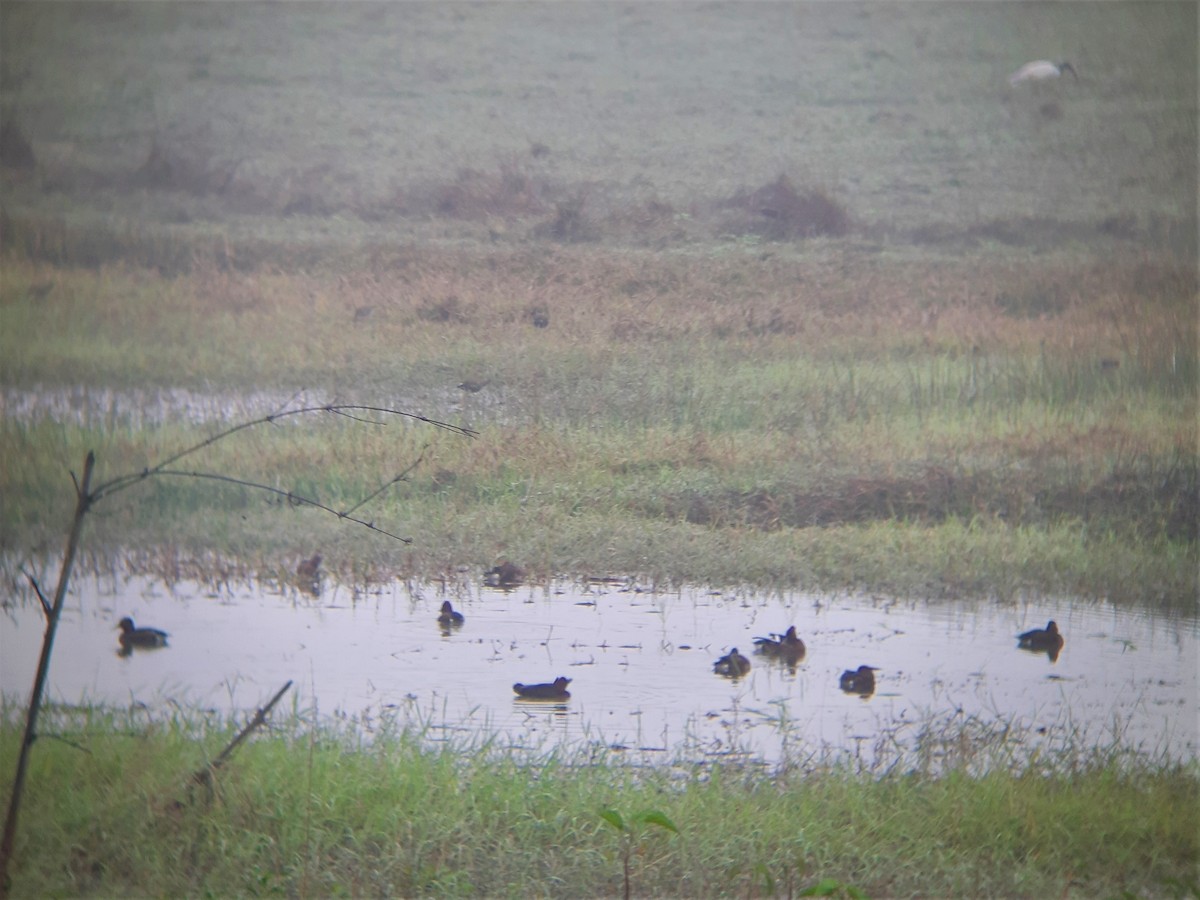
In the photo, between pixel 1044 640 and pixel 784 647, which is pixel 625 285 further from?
pixel 1044 640

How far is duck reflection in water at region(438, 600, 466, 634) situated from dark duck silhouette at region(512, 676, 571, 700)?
0.19 metres

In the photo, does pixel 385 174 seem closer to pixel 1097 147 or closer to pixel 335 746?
pixel 335 746

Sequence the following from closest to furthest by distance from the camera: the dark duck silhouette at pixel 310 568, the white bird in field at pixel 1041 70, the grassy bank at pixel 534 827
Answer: the grassy bank at pixel 534 827 < the dark duck silhouette at pixel 310 568 < the white bird in field at pixel 1041 70

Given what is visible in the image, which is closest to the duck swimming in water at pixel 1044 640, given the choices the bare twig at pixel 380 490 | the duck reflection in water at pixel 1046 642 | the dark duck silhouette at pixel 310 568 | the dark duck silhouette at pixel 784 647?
the duck reflection in water at pixel 1046 642

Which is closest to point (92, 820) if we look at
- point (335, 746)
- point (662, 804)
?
point (335, 746)

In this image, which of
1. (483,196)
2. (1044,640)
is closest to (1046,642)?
(1044,640)

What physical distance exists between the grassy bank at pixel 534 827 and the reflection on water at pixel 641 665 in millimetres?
79

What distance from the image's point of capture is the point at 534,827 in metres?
2.02

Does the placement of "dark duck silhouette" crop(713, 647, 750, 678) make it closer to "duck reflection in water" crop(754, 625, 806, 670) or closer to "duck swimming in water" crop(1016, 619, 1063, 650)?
"duck reflection in water" crop(754, 625, 806, 670)

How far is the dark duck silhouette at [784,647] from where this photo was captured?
2232mm

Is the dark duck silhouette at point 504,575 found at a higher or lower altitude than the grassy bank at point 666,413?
lower

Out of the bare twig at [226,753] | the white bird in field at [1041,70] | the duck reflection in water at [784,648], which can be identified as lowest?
the bare twig at [226,753]

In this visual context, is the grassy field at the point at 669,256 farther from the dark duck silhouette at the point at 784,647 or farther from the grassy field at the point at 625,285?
Answer: the dark duck silhouette at the point at 784,647

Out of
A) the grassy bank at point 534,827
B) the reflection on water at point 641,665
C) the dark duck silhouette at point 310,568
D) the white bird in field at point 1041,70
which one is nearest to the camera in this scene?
the grassy bank at point 534,827
